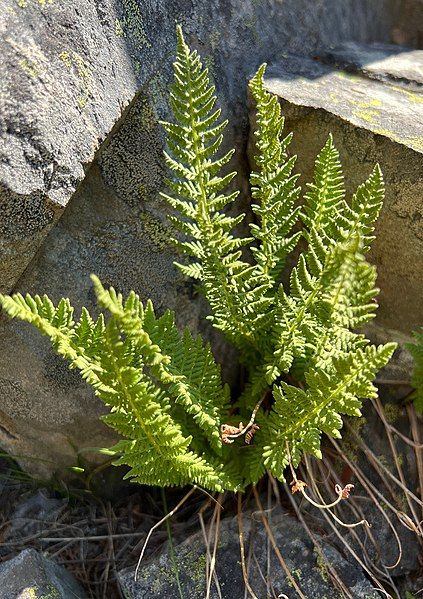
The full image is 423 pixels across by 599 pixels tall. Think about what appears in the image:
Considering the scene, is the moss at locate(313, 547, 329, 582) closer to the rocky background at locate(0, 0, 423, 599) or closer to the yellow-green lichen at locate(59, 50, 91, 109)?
the rocky background at locate(0, 0, 423, 599)

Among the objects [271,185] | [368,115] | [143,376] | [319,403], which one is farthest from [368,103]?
[143,376]

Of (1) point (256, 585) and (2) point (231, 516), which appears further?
(2) point (231, 516)

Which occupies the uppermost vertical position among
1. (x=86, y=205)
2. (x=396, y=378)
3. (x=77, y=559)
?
(x=86, y=205)

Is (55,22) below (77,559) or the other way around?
the other way around

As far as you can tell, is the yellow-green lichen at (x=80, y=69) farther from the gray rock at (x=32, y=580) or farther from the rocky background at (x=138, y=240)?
the gray rock at (x=32, y=580)

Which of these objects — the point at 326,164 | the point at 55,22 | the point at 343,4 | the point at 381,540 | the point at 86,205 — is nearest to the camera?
the point at 55,22

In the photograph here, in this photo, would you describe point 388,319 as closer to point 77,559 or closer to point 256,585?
point 256,585

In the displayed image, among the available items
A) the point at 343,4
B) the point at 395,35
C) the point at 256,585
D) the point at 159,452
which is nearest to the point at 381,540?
the point at 256,585
